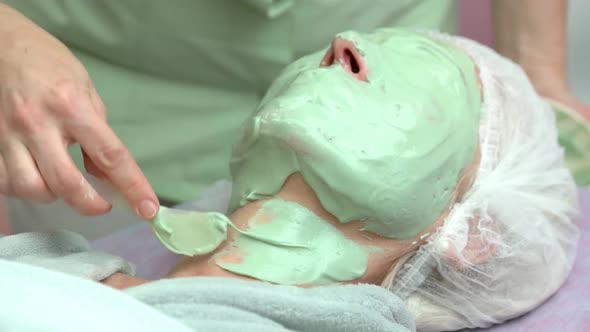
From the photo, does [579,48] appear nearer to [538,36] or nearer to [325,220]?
[538,36]

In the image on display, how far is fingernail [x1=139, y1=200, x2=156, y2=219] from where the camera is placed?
2.49ft

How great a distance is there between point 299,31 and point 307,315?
634 millimetres

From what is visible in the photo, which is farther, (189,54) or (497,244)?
(189,54)

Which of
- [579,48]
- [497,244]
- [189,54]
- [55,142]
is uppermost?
[55,142]

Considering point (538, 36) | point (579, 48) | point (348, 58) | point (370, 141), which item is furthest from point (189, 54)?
point (579, 48)

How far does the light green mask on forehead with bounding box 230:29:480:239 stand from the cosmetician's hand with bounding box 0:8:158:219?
0.55 ft

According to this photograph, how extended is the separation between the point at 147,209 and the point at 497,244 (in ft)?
1.42

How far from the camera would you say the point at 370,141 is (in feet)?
2.83

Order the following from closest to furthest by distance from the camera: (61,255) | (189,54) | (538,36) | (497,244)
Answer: (61,255)
(497,244)
(189,54)
(538,36)

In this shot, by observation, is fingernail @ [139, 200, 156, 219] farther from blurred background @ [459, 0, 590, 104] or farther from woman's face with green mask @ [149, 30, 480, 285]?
blurred background @ [459, 0, 590, 104]

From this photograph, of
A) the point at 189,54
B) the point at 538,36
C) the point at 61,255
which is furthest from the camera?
the point at 538,36

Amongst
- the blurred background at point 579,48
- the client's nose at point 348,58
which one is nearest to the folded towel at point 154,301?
the client's nose at point 348,58

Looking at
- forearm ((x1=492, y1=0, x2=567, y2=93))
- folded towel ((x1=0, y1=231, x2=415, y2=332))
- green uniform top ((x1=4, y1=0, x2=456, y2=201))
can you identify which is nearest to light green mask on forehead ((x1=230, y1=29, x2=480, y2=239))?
folded towel ((x1=0, y1=231, x2=415, y2=332))

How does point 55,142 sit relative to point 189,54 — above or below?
above
